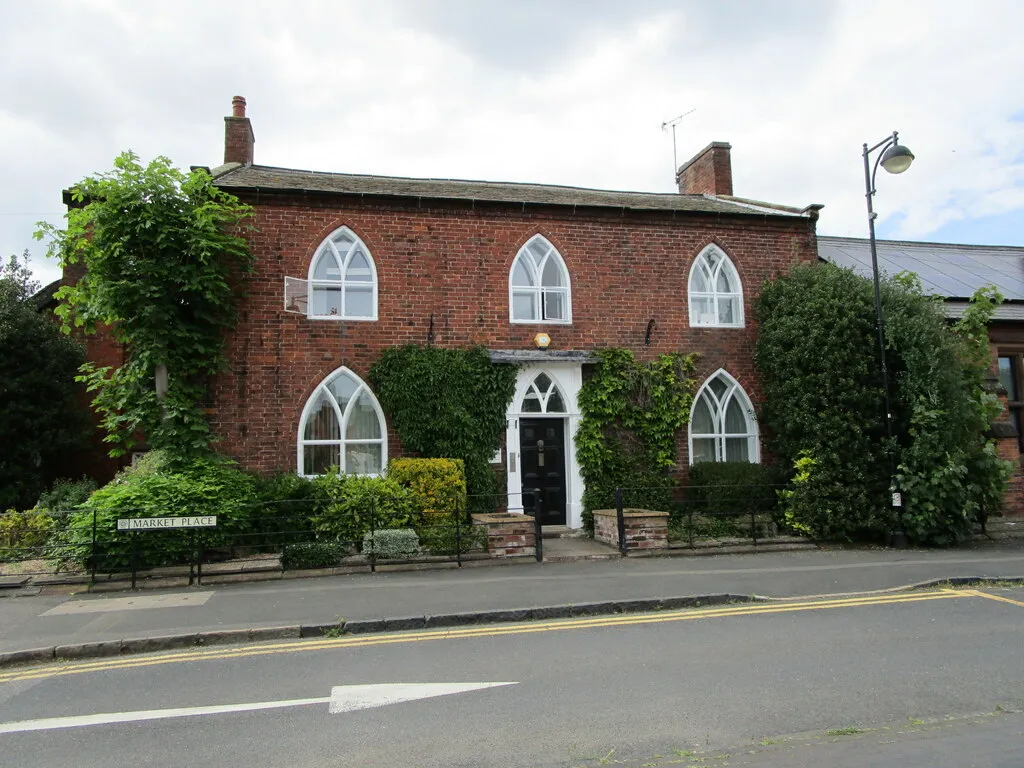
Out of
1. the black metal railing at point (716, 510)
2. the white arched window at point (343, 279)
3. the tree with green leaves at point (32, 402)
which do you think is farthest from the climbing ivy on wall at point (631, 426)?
the tree with green leaves at point (32, 402)

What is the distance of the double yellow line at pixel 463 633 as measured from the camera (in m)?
6.75

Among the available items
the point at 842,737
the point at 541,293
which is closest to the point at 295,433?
the point at 541,293

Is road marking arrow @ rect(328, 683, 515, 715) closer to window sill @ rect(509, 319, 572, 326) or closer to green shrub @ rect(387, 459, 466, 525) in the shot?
green shrub @ rect(387, 459, 466, 525)

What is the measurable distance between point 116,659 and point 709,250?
1318 centimetres

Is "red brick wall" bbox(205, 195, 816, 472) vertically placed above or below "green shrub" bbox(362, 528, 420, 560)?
above

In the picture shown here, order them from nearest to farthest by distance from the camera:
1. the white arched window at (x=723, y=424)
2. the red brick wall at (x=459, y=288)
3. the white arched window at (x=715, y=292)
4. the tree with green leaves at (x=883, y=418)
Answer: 1. the tree with green leaves at (x=883, y=418)
2. the red brick wall at (x=459, y=288)
3. the white arched window at (x=723, y=424)
4. the white arched window at (x=715, y=292)

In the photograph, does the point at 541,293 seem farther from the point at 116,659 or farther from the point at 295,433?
the point at 116,659

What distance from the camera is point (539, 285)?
15.0 m

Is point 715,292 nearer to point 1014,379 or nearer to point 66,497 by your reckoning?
point 1014,379

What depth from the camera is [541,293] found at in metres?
15.0

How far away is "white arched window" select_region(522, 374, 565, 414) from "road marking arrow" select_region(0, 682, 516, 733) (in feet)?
29.2

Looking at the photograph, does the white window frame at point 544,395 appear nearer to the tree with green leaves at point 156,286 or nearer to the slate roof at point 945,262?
the tree with green leaves at point 156,286

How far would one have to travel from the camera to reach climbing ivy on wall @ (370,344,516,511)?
13.5 meters

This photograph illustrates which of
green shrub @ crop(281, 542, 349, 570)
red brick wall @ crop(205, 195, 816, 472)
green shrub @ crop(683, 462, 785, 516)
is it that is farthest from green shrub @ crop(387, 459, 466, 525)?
green shrub @ crop(683, 462, 785, 516)
